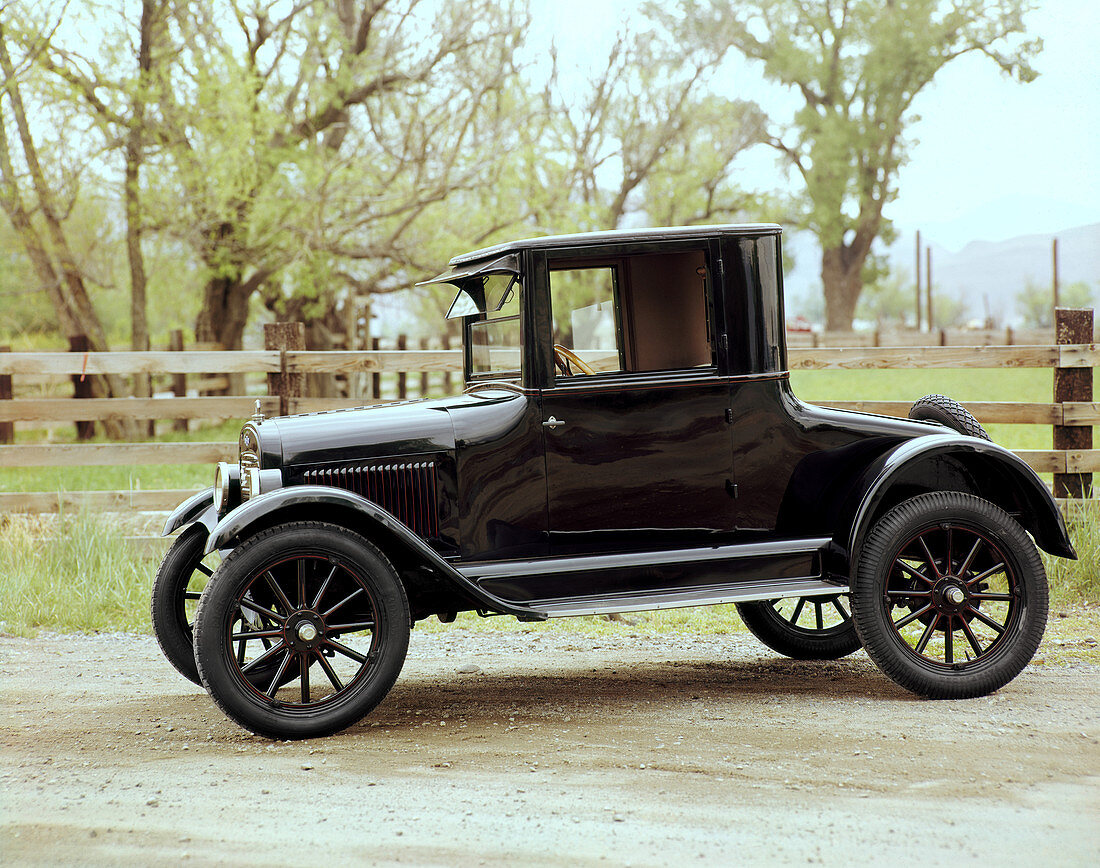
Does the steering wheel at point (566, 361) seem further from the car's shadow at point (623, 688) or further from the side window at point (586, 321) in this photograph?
the car's shadow at point (623, 688)

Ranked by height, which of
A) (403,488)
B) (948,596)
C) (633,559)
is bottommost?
(948,596)

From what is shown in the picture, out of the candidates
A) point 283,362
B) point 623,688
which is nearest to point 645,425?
point 623,688

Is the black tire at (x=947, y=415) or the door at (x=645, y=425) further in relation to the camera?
the black tire at (x=947, y=415)

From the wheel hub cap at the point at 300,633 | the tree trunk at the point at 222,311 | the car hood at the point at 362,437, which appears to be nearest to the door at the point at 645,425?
the car hood at the point at 362,437

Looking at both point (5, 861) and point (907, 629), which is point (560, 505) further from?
point (907, 629)

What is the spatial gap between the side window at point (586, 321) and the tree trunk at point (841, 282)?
117ft

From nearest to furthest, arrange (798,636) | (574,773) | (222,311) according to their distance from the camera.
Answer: (574,773) < (798,636) < (222,311)

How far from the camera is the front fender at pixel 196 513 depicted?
4.41 meters

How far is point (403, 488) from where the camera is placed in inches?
165

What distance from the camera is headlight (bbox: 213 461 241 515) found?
13.9 ft

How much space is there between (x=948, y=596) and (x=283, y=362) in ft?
17.3

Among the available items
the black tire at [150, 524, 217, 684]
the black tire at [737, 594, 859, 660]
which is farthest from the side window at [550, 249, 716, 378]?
the black tire at [150, 524, 217, 684]

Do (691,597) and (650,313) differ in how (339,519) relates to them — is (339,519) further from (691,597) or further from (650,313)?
(650,313)

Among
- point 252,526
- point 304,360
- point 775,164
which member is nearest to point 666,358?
point 252,526
